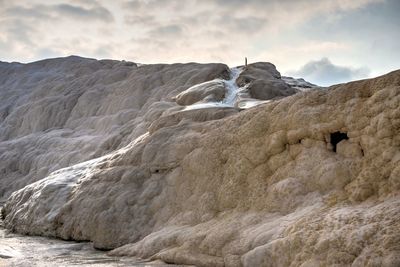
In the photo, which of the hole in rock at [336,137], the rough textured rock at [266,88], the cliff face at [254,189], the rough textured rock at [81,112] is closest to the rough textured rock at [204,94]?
the rough textured rock at [81,112]

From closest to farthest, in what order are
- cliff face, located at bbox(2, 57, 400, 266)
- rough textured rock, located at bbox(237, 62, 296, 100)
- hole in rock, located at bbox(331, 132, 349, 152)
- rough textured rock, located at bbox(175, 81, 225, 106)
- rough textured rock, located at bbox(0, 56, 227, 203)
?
cliff face, located at bbox(2, 57, 400, 266), hole in rock, located at bbox(331, 132, 349, 152), rough textured rock, located at bbox(175, 81, 225, 106), rough textured rock, located at bbox(237, 62, 296, 100), rough textured rock, located at bbox(0, 56, 227, 203)

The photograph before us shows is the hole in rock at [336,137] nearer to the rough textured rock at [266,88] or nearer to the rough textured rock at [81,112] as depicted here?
the rough textured rock at [266,88]

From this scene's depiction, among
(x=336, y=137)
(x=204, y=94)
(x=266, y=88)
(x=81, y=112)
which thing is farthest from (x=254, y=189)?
(x=81, y=112)

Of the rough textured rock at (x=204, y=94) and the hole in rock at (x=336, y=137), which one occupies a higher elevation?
the rough textured rock at (x=204, y=94)

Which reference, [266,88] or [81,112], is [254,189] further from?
[81,112]

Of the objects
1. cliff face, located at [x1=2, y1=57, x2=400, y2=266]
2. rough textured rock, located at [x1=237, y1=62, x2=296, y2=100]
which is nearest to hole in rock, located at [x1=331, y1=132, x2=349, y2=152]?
cliff face, located at [x1=2, y1=57, x2=400, y2=266]

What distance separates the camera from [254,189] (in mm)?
13969

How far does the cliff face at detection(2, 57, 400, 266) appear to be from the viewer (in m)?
10.2

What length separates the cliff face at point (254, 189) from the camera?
10.2 meters

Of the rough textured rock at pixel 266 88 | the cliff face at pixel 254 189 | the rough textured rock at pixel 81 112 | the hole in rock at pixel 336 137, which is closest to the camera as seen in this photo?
the cliff face at pixel 254 189

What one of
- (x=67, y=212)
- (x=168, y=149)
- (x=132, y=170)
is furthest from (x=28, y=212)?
(x=168, y=149)

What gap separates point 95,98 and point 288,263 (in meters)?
41.2

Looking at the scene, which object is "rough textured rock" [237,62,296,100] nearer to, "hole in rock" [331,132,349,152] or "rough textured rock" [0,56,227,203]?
"rough textured rock" [0,56,227,203]

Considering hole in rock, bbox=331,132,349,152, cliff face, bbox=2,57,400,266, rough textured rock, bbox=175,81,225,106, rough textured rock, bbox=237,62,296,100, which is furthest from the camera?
rough textured rock, bbox=237,62,296,100
